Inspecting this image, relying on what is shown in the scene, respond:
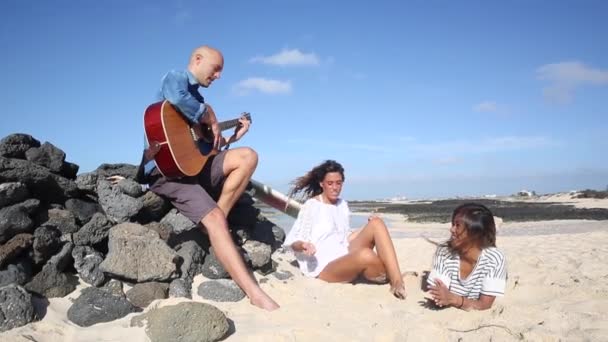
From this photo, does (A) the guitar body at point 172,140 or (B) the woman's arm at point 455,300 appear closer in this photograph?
(B) the woman's arm at point 455,300

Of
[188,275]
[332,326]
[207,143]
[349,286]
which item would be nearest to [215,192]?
[207,143]

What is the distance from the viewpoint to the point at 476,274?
3994 mm

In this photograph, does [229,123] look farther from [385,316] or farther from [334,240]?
[385,316]

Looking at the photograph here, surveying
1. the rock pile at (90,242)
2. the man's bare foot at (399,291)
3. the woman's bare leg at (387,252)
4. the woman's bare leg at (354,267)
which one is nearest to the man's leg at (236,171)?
the rock pile at (90,242)

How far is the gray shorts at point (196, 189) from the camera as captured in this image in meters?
4.52

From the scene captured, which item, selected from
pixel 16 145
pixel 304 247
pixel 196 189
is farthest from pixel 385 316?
pixel 16 145

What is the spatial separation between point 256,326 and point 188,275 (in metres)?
1.20

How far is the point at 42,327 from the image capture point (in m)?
3.37

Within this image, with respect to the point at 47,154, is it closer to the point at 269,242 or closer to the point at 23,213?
the point at 23,213

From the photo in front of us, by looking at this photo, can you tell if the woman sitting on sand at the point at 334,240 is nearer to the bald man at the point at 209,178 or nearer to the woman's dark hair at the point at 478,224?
the bald man at the point at 209,178

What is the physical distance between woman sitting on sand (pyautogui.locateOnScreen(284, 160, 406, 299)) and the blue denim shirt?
5.18 ft

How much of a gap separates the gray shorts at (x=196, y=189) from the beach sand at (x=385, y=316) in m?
0.71

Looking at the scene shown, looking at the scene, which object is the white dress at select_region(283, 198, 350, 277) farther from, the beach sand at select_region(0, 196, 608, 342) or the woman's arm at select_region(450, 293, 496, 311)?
the woman's arm at select_region(450, 293, 496, 311)

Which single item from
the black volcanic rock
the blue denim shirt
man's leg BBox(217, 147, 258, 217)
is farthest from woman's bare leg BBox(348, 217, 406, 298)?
the black volcanic rock
